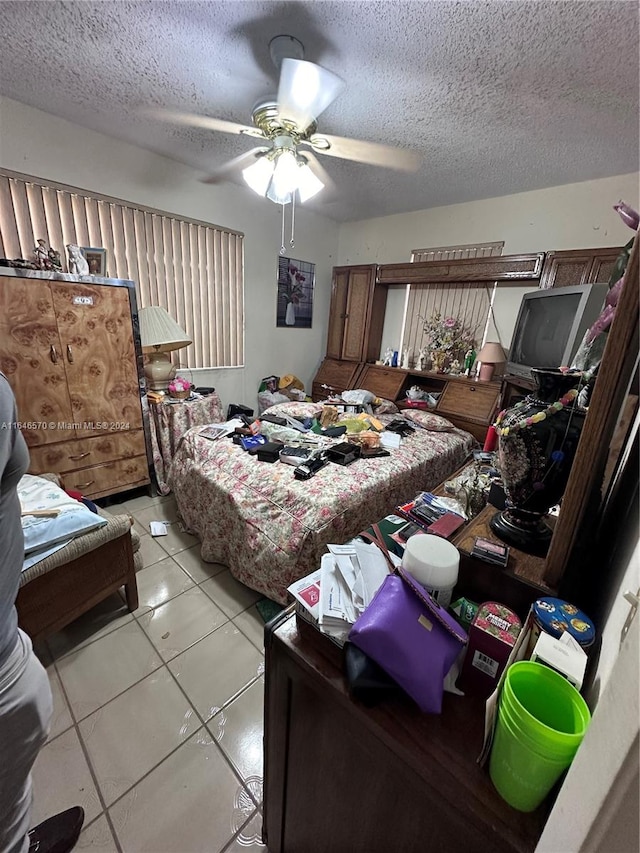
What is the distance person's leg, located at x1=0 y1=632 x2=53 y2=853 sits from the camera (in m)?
A: 0.75

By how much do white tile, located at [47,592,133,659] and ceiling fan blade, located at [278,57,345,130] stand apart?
2.57 m

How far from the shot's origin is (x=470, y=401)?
3.14 metres

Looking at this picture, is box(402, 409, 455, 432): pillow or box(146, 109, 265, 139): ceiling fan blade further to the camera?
box(402, 409, 455, 432): pillow

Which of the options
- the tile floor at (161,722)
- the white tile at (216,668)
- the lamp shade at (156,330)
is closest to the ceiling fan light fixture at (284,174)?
the lamp shade at (156,330)

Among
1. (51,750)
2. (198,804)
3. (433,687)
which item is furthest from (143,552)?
(433,687)

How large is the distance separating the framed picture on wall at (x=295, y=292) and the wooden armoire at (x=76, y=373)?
188 centimetres

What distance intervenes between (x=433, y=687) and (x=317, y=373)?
407 cm

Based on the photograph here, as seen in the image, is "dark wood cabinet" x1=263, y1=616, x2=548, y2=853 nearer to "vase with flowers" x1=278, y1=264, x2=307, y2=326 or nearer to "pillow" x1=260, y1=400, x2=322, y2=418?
"pillow" x1=260, y1=400, x2=322, y2=418

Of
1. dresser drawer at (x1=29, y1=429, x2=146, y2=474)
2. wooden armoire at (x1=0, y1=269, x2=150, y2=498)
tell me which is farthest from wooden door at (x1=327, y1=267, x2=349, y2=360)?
dresser drawer at (x1=29, y1=429, x2=146, y2=474)

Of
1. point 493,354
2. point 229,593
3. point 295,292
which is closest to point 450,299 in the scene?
point 493,354

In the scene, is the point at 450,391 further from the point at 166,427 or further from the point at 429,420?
the point at 166,427

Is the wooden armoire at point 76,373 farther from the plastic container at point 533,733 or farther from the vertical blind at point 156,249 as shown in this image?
the plastic container at point 533,733

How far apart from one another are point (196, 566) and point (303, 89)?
250 centimetres

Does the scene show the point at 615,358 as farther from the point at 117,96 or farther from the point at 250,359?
the point at 250,359
